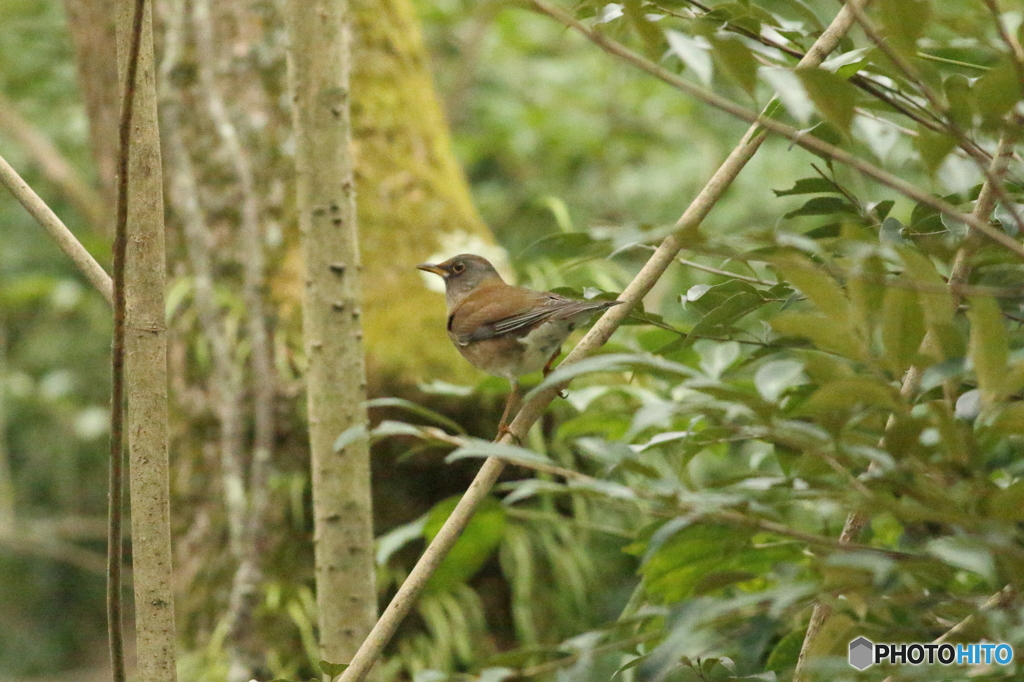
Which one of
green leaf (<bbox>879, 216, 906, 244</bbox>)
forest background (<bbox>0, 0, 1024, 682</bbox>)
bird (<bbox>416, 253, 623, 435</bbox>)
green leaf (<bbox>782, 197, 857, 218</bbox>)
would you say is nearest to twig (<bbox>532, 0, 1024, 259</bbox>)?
forest background (<bbox>0, 0, 1024, 682</bbox>)

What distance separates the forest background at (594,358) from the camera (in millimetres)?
1057

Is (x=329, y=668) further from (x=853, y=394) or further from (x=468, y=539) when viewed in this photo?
(x=468, y=539)

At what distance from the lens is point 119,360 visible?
4.60 feet

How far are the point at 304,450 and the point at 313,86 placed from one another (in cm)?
255

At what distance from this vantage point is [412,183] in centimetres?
524

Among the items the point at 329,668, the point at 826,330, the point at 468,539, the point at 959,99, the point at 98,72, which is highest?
the point at 959,99

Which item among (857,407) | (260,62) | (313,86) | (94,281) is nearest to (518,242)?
(260,62)

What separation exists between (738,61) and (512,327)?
2233 millimetres

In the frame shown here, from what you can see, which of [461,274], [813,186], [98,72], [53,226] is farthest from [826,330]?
[98,72]

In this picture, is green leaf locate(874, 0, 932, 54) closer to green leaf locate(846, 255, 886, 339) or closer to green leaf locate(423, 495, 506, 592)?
green leaf locate(846, 255, 886, 339)

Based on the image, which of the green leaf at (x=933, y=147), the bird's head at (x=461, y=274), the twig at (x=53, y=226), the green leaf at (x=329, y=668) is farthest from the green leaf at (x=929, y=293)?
the bird's head at (x=461, y=274)

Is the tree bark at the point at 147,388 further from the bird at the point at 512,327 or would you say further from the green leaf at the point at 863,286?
the bird at the point at 512,327

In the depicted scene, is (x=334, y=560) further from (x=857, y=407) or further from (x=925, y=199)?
(x=925, y=199)

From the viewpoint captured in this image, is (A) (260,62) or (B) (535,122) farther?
(B) (535,122)
